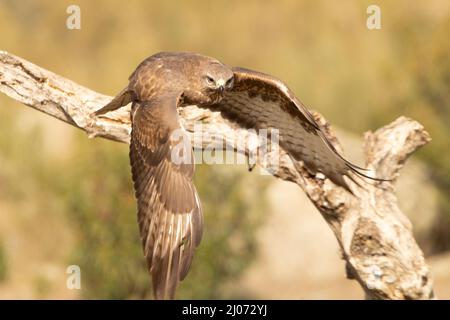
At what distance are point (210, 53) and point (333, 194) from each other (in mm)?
15047

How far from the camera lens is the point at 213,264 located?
13.9m

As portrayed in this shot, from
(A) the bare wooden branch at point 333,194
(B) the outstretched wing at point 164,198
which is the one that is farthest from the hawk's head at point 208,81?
(B) the outstretched wing at point 164,198

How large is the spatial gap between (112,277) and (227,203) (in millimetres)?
2214

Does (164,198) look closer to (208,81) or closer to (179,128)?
(179,128)

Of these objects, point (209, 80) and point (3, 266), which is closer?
point (209, 80)

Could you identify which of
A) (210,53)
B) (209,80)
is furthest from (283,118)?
(210,53)

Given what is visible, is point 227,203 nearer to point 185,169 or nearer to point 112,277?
point 112,277

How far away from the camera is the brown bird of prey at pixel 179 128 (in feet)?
20.0

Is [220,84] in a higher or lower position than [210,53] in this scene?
lower

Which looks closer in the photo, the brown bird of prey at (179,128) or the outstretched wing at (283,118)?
the brown bird of prey at (179,128)

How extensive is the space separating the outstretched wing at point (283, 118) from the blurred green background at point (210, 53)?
564cm

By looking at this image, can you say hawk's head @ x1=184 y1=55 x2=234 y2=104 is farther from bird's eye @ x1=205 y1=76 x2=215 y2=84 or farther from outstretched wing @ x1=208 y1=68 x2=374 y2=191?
outstretched wing @ x1=208 y1=68 x2=374 y2=191

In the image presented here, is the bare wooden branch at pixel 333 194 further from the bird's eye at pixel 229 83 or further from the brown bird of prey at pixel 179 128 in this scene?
the bird's eye at pixel 229 83

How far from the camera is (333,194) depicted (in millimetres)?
7844
